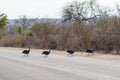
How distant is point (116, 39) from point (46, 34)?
13.1 m

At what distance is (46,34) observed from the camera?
44.0 metres

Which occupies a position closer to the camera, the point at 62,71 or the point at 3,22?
the point at 62,71

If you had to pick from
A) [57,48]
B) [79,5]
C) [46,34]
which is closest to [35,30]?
[46,34]

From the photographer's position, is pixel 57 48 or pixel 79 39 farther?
pixel 57 48

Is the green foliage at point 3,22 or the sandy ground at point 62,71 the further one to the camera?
the green foliage at point 3,22

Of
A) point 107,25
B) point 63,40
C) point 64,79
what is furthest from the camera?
point 63,40

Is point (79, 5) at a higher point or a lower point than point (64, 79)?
higher

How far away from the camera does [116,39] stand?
107 ft

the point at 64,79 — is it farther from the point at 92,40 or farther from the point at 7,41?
the point at 7,41

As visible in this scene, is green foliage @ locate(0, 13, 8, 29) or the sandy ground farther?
green foliage @ locate(0, 13, 8, 29)

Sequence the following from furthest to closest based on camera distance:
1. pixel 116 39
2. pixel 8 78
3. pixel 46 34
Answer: pixel 46 34 → pixel 116 39 → pixel 8 78

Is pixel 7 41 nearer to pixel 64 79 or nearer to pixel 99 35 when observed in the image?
pixel 99 35

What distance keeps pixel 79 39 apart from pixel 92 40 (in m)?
1.73

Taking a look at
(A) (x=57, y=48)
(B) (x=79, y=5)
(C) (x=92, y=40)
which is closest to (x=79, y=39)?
(C) (x=92, y=40)
